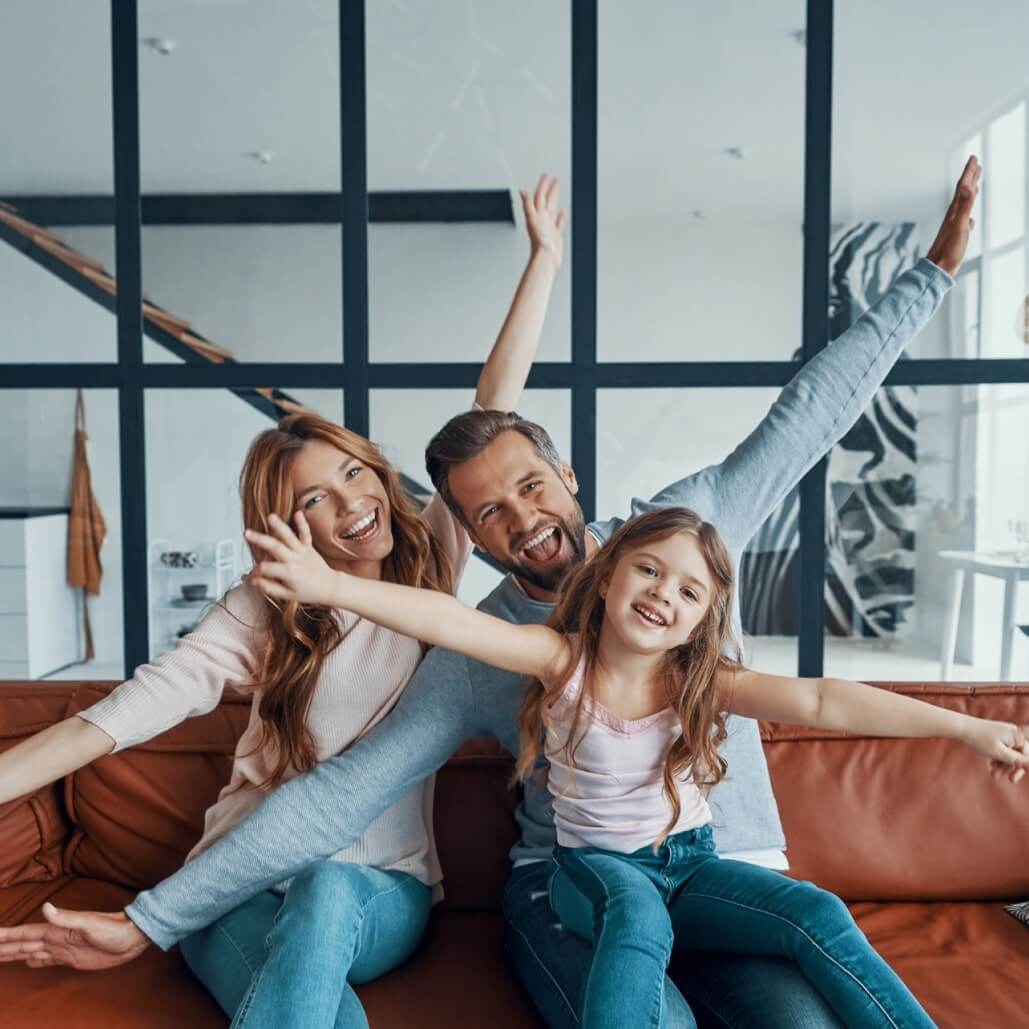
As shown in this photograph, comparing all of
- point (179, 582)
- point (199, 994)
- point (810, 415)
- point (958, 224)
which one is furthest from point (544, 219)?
point (199, 994)

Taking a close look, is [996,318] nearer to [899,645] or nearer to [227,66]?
[899,645]

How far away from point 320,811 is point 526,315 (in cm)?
101

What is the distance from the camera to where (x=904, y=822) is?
1.79 m

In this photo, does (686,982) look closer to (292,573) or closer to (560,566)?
(560,566)

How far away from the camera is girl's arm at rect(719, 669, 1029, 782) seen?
1.42 m

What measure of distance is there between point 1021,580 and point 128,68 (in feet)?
8.11

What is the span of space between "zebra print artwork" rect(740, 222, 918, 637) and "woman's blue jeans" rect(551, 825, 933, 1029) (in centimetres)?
98

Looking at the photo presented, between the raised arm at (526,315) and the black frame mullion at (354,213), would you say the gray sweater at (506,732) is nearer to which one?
the raised arm at (526,315)

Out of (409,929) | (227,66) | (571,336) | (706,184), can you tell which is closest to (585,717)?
(409,929)

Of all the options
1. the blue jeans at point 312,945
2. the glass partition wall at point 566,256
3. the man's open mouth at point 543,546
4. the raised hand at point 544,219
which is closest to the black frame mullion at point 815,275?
the glass partition wall at point 566,256

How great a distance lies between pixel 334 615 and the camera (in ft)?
5.47

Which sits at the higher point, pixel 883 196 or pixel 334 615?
pixel 883 196

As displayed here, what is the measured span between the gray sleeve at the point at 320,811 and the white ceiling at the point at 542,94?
52.8 inches

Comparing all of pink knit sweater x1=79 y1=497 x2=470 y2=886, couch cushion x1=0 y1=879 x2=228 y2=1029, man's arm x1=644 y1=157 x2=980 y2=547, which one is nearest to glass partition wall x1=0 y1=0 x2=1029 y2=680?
man's arm x1=644 y1=157 x2=980 y2=547
